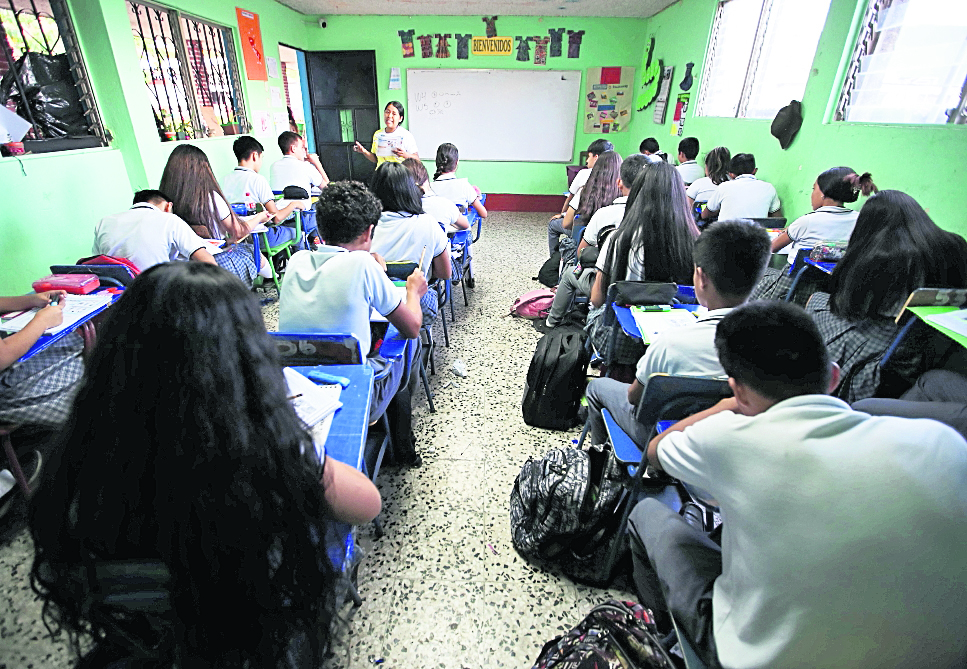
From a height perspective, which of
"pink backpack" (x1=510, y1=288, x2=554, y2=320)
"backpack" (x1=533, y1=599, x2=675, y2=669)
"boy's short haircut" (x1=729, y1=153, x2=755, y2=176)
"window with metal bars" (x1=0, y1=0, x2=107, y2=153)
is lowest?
"pink backpack" (x1=510, y1=288, x2=554, y2=320)

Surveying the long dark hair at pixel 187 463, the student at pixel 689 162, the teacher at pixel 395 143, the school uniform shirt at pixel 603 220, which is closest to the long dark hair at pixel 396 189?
A: the school uniform shirt at pixel 603 220

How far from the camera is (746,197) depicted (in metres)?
3.51

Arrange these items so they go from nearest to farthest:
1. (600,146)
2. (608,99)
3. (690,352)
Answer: (690,352) < (600,146) < (608,99)

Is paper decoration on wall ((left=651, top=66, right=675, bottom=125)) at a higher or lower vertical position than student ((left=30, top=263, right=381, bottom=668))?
higher

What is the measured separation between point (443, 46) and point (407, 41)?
1.71ft

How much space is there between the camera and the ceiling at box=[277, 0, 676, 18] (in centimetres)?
552

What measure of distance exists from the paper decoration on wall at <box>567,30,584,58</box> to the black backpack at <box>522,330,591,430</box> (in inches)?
233

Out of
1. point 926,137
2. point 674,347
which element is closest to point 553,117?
point 926,137

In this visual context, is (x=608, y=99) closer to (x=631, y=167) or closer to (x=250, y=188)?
(x=631, y=167)

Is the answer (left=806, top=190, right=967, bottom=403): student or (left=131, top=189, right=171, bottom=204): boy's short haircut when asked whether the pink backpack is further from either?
(left=131, top=189, right=171, bottom=204): boy's short haircut

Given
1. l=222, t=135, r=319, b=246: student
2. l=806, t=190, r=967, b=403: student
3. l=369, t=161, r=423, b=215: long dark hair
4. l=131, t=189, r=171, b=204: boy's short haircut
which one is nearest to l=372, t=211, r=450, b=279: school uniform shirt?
l=369, t=161, r=423, b=215: long dark hair

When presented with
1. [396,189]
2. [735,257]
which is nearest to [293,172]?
[396,189]

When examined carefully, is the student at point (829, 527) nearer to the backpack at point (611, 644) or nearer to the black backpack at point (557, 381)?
the backpack at point (611, 644)

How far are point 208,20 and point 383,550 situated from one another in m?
5.10
